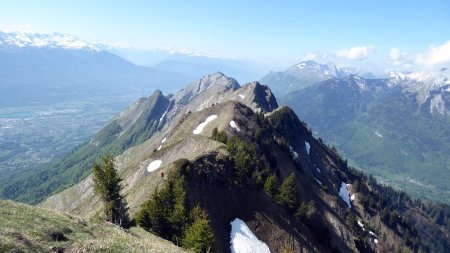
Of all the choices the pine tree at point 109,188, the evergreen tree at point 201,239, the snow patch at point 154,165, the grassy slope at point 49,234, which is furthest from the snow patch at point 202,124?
the grassy slope at point 49,234

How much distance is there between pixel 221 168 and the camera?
7581 centimetres

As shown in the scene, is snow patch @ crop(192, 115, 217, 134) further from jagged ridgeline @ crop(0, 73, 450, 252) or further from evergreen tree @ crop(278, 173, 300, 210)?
evergreen tree @ crop(278, 173, 300, 210)

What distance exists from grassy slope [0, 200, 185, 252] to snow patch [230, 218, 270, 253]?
91.6ft

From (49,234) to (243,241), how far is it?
127 ft

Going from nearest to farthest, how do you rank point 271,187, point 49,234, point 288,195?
point 49,234 < point 288,195 < point 271,187

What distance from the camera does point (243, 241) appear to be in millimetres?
65875

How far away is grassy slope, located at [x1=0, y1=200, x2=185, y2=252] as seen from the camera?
28706 mm

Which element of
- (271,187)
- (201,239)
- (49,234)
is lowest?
(271,187)

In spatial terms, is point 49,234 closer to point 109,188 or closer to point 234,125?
point 109,188

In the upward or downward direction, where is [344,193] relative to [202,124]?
downward

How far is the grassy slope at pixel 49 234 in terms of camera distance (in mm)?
28706

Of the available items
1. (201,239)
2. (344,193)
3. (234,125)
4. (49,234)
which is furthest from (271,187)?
(344,193)

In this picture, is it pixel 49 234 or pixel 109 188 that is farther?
pixel 109 188

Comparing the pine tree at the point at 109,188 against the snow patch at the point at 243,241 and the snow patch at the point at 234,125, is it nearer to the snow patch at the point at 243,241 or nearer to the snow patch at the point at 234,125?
the snow patch at the point at 243,241
